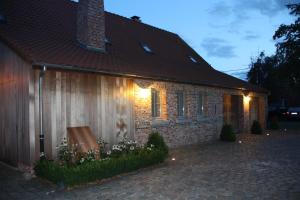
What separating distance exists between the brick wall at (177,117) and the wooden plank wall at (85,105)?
672mm

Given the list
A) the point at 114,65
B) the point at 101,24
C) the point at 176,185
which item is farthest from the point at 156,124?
the point at 176,185

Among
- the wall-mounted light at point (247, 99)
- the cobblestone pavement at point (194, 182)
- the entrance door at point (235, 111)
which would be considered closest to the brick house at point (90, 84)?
the cobblestone pavement at point (194, 182)

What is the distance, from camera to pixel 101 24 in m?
13.7

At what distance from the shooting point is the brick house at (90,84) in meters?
10.1

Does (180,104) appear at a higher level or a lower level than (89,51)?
lower

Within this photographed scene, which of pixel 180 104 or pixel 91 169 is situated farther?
pixel 180 104

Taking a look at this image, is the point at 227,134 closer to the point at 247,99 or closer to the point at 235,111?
the point at 235,111

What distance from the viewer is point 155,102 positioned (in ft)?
49.2

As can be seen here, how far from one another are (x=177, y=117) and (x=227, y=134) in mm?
3836

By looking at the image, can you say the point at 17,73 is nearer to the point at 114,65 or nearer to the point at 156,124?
the point at 114,65

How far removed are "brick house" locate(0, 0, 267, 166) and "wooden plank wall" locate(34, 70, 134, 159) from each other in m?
0.03

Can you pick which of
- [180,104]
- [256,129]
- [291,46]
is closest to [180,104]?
[180,104]

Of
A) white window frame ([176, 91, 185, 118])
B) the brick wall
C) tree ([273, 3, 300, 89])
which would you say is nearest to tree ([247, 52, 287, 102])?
tree ([273, 3, 300, 89])

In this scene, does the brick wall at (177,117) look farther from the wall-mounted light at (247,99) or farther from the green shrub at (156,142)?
the wall-mounted light at (247,99)
